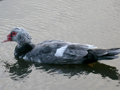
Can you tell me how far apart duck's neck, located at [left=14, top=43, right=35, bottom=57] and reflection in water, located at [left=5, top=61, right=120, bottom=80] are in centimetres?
41

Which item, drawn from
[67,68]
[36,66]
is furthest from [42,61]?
[67,68]

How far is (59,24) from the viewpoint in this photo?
1119 cm

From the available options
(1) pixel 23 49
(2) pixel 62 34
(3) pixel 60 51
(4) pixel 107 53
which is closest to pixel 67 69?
(3) pixel 60 51

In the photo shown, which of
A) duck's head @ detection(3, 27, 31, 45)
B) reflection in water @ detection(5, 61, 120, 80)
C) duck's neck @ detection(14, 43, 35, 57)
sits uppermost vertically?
duck's head @ detection(3, 27, 31, 45)

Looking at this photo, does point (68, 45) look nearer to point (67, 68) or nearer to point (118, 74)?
point (67, 68)

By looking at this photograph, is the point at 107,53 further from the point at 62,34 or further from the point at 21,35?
the point at 21,35

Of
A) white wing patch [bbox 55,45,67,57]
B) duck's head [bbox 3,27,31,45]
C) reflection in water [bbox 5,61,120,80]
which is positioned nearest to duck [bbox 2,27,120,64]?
white wing patch [bbox 55,45,67,57]

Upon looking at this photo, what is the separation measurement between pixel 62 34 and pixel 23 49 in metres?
2.04

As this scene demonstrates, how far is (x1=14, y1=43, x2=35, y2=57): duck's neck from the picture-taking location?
8953mm

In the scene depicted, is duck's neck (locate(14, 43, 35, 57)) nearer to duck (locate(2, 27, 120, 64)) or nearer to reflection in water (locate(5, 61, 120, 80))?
duck (locate(2, 27, 120, 64))

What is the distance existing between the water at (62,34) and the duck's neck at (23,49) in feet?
0.85

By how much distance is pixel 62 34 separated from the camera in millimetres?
10422

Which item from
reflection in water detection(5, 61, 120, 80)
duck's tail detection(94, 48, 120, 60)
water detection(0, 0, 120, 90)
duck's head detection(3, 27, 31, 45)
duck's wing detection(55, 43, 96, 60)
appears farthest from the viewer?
duck's head detection(3, 27, 31, 45)

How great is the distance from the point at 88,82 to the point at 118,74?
113cm
